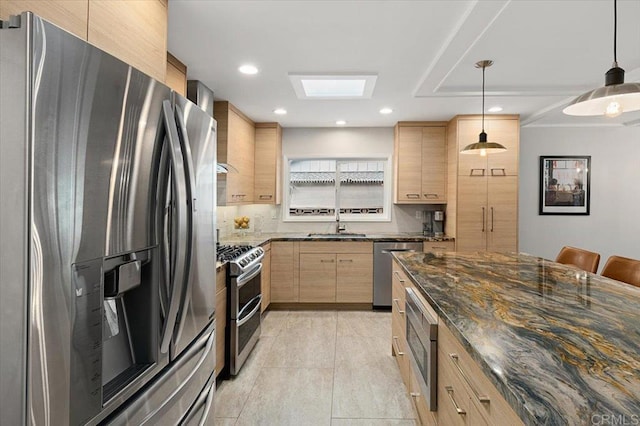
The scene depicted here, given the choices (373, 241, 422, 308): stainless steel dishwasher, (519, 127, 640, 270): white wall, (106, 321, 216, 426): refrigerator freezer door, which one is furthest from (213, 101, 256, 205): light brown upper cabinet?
(519, 127, 640, 270): white wall

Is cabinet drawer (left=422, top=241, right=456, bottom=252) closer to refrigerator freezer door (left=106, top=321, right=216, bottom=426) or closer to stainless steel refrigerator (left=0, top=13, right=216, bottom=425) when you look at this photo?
refrigerator freezer door (left=106, top=321, right=216, bottom=426)

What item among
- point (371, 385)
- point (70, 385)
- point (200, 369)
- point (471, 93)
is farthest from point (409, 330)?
point (471, 93)

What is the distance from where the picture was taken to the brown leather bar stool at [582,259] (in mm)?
2729

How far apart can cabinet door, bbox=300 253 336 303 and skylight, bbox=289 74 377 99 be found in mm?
1928

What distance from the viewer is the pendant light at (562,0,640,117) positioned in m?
1.51

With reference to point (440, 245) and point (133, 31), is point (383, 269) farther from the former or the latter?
point (133, 31)

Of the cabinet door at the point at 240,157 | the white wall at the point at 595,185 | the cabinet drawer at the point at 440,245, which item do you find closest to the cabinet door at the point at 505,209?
the cabinet drawer at the point at 440,245

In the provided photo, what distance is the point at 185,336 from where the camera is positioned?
4.70 ft

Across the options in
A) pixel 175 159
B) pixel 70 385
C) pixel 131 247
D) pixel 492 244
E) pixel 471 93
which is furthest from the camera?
pixel 492 244

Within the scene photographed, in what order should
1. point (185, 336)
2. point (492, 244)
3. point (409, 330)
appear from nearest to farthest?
point (185, 336) → point (409, 330) → point (492, 244)

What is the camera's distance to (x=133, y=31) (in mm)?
1575

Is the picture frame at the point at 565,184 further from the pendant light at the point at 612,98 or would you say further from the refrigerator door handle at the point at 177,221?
the refrigerator door handle at the point at 177,221

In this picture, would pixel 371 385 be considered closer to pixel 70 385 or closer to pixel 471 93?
pixel 70 385

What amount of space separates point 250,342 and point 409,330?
5.01ft
